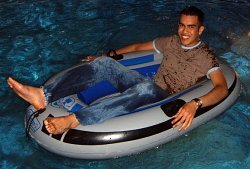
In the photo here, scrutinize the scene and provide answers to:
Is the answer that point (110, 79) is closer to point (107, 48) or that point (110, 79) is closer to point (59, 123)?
point (59, 123)

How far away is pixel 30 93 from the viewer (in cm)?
281

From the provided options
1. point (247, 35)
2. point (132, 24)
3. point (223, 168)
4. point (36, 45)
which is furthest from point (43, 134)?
point (247, 35)

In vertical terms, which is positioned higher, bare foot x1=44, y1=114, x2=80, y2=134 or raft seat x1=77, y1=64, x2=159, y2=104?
bare foot x1=44, y1=114, x2=80, y2=134

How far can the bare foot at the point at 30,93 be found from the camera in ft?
9.07

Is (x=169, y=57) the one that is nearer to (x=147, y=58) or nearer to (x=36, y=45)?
(x=147, y=58)

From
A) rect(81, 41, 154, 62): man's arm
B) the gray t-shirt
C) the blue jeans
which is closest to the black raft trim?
the blue jeans

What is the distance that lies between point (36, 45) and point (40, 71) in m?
0.75

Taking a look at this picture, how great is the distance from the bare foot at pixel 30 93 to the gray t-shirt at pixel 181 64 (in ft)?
3.80

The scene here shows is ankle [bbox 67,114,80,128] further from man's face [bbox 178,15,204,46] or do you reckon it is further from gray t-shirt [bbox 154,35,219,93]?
man's face [bbox 178,15,204,46]

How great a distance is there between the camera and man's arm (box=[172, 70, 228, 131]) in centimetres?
268

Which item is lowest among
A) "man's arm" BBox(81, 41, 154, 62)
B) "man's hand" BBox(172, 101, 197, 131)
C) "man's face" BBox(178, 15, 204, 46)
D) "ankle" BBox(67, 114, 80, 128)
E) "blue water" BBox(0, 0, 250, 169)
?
"blue water" BBox(0, 0, 250, 169)

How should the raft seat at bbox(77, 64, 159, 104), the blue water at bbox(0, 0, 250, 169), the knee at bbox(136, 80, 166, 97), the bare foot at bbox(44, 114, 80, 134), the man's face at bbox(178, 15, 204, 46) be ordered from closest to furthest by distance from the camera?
the bare foot at bbox(44, 114, 80, 134) → the knee at bbox(136, 80, 166, 97) → the man's face at bbox(178, 15, 204, 46) → the blue water at bbox(0, 0, 250, 169) → the raft seat at bbox(77, 64, 159, 104)

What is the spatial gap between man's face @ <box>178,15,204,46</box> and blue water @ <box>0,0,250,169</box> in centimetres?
93

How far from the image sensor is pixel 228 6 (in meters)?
6.47
